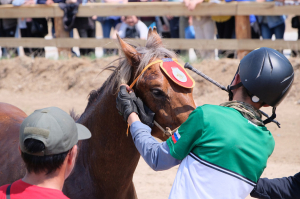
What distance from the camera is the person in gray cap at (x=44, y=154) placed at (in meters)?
1.78

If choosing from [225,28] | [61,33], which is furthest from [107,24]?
[225,28]

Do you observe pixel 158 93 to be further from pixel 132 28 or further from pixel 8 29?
pixel 8 29

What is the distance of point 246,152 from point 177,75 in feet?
3.12

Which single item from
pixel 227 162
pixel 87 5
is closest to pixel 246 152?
pixel 227 162

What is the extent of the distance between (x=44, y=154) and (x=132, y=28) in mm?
7250

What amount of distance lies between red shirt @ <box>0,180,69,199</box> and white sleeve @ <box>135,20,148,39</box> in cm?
688

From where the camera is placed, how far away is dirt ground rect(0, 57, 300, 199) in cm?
534

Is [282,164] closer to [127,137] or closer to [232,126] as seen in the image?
[127,137]

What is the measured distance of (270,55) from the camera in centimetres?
211

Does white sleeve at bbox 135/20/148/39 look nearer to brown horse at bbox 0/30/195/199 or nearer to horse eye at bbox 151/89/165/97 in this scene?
brown horse at bbox 0/30/195/199

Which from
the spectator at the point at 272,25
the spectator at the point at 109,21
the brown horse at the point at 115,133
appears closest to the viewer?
the brown horse at the point at 115,133

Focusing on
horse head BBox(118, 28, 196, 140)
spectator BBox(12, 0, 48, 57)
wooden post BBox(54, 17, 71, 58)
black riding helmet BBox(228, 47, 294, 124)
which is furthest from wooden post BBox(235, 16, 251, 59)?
black riding helmet BBox(228, 47, 294, 124)

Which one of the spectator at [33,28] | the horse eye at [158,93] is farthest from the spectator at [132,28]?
the horse eye at [158,93]

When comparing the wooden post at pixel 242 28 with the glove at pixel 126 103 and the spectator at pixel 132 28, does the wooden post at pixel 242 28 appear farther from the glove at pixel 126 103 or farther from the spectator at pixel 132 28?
the glove at pixel 126 103
